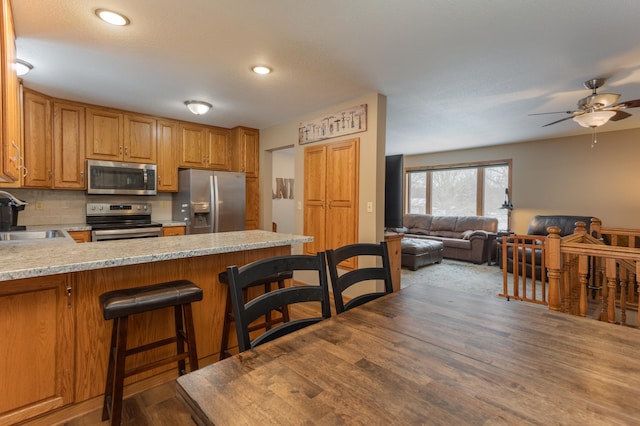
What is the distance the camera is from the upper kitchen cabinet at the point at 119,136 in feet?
12.2

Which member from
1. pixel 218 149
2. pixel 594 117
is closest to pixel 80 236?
pixel 218 149

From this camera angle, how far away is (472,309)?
54.6 inches

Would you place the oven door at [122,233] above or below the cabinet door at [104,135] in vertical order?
below

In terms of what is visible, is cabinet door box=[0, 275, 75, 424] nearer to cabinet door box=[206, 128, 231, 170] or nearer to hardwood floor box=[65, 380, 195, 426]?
hardwood floor box=[65, 380, 195, 426]

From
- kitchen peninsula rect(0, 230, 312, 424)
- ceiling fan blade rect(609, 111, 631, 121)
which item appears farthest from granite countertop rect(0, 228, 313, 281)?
ceiling fan blade rect(609, 111, 631, 121)

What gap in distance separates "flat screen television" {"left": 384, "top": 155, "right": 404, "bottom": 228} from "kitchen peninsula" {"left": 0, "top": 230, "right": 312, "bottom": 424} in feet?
6.86

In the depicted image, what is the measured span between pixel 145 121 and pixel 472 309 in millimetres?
4321

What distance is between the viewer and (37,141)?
10.9ft

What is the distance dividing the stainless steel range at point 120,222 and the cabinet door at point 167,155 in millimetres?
404

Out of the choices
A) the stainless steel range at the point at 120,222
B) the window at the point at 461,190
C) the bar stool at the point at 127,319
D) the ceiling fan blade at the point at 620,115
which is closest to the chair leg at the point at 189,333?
the bar stool at the point at 127,319

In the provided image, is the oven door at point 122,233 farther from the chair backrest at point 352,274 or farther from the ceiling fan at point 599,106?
the ceiling fan at point 599,106

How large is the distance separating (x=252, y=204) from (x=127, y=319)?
3417 millimetres

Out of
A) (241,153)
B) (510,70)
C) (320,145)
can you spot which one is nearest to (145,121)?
(241,153)

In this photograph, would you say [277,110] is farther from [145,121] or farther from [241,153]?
[145,121]
